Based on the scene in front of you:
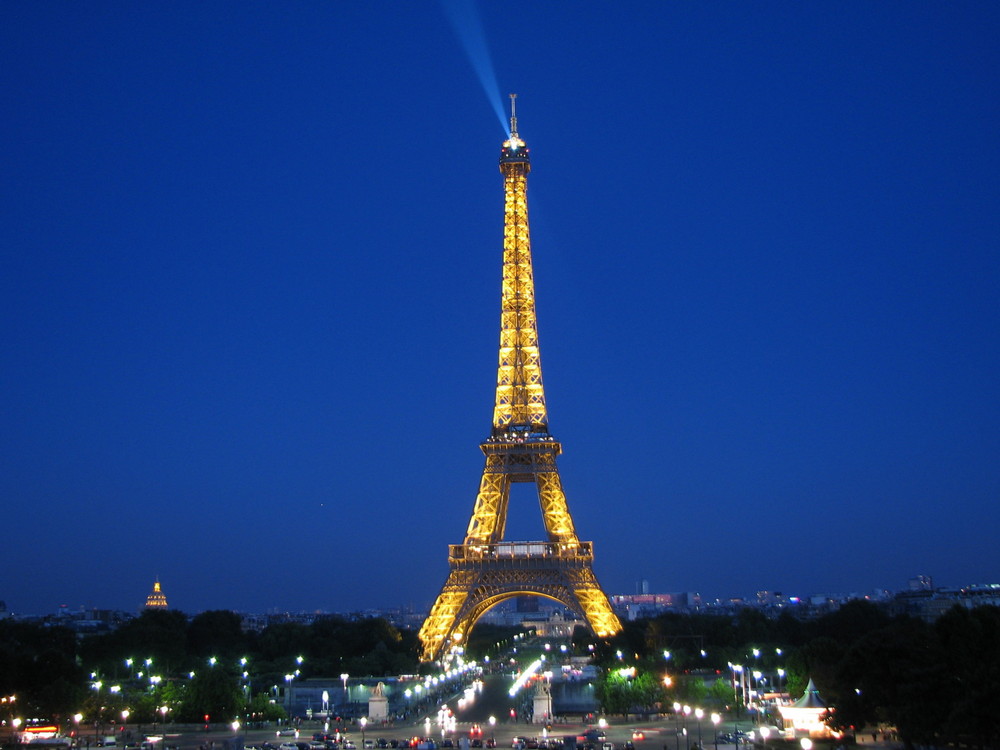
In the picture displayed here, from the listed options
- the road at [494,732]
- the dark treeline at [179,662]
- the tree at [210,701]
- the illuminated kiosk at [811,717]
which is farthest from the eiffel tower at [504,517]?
the illuminated kiosk at [811,717]

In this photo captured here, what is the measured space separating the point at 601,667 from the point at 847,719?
27.4 meters

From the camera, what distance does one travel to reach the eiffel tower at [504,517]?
63594 mm

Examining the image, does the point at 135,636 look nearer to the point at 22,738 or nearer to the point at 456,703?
the point at 456,703

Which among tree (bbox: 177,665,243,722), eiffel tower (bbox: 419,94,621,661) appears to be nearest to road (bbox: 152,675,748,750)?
tree (bbox: 177,665,243,722)

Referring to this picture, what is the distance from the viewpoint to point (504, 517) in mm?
69500

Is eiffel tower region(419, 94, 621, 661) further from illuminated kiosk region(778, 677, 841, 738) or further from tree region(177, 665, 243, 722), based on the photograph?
illuminated kiosk region(778, 677, 841, 738)

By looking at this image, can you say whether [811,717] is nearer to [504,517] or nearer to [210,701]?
[210,701]

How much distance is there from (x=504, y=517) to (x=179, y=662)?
25952mm

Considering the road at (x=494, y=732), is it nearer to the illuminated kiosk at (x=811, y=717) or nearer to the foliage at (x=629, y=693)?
the foliage at (x=629, y=693)

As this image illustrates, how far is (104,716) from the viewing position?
46.2 metres

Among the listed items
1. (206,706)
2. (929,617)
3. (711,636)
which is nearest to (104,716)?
(206,706)

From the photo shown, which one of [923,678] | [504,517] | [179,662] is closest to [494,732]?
[923,678]

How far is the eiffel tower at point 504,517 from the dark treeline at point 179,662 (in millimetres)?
5850

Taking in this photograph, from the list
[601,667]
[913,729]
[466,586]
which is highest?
[466,586]
